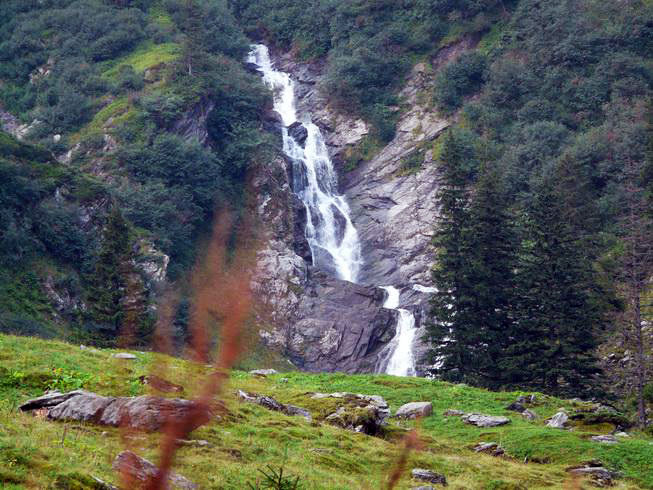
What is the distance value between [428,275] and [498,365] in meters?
22.8

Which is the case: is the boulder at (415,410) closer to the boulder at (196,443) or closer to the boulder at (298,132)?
the boulder at (196,443)

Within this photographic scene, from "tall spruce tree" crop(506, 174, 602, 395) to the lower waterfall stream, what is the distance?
14.5 metres

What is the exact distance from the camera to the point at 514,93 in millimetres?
68500

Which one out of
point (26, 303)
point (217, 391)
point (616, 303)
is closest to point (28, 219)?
point (26, 303)

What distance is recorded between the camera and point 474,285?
39.2m

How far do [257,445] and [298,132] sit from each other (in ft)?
198

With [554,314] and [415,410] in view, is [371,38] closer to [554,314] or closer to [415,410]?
[554,314]

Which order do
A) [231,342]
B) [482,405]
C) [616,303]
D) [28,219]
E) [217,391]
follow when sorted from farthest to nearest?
[28,219] < [616,303] < [482,405] < [217,391] < [231,342]

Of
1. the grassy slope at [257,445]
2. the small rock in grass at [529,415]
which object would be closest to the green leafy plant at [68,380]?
the grassy slope at [257,445]

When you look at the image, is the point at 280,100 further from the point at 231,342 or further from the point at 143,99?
the point at 231,342

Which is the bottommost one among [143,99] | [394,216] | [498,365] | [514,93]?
[498,365]

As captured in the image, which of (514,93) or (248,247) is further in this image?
(514,93)

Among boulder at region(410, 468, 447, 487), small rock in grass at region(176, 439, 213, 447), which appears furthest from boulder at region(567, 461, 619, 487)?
small rock in grass at region(176, 439, 213, 447)

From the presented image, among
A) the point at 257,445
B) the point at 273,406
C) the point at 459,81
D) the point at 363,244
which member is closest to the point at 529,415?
the point at 273,406
